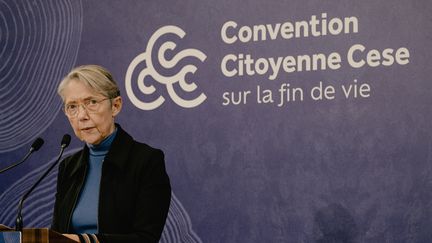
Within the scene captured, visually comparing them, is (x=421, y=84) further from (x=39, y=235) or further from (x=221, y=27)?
(x=39, y=235)

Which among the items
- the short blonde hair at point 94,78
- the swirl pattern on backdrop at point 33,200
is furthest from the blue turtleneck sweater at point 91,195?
the swirl pattern on backdrop at point 33,200

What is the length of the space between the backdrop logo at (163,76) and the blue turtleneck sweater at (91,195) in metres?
1.59

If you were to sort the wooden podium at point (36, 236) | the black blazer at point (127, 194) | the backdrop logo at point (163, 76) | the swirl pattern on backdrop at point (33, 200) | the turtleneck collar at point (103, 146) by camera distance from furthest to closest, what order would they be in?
the swirl pattern on backdrop at point (33, 200) < the backdrop logo at point (163, 76) < the turtleneck collar at point (103, 146) < the black blazer at point (127, 194) < the wooden podium at point (36, 236)

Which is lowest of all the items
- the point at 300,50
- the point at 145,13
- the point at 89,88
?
the point at 89,88

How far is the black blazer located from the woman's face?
68mm

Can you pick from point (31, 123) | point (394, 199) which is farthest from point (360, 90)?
point (31, 123)

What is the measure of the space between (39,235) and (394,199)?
7.24ft

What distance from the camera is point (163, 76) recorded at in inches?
186

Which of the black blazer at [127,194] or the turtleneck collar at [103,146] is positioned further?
the turtleneck collar at [103,146]

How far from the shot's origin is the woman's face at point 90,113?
2.98m

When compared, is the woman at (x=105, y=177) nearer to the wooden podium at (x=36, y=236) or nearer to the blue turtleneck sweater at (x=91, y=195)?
the blue turtleneck sweater at (x=91, y=195)

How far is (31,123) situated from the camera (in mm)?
5074

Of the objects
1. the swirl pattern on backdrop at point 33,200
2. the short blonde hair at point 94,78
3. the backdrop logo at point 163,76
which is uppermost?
the backdrop logo at point 163,76

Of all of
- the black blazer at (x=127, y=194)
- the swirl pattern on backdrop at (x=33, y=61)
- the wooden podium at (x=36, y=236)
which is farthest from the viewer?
the swirl pattern on backdrop at (x=33, y=61)
